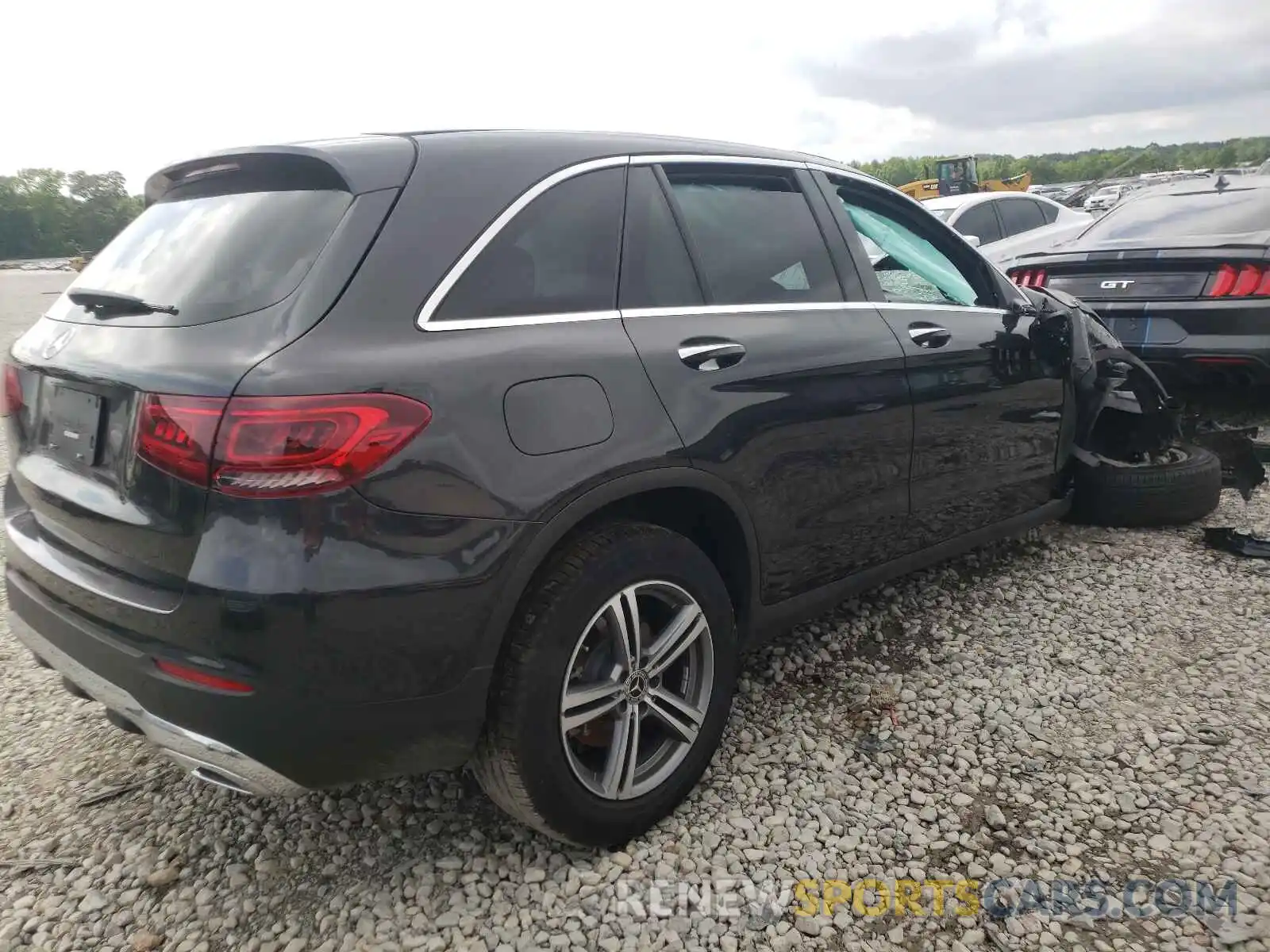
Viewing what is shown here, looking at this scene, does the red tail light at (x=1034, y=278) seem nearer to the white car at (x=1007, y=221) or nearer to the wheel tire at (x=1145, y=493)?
the wheel tire at (x=1145, y=493)

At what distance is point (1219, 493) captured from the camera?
476 centimetres

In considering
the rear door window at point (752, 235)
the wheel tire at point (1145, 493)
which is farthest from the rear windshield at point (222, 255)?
the wheel tire at point (1145, 493)

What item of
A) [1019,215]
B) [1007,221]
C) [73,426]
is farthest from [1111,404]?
[1019,215]

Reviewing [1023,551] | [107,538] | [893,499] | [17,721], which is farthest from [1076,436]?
[17,721]

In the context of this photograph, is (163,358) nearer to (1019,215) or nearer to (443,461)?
(443,461)

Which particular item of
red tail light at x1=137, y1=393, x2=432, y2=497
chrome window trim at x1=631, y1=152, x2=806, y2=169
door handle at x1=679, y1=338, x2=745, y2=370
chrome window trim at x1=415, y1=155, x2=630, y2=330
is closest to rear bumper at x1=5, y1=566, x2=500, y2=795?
red tail light at x1=137, y1=393, x2=432, y2=497

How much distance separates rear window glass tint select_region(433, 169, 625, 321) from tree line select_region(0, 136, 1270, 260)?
27.0 metres

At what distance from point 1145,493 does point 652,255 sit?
322cm

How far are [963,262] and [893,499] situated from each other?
3.90 ft

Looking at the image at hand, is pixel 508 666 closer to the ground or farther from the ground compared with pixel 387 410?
closer to the ground

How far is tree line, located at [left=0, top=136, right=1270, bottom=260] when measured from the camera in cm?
5306

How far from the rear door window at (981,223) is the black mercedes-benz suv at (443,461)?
293 inches

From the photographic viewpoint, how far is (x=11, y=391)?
2.38 metres

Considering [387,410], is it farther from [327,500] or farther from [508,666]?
[508,666]
